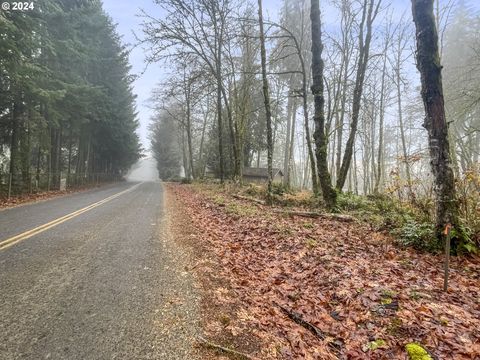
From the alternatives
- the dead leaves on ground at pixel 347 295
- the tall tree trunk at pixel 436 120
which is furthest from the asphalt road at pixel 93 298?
the tall tree trunk at pixel 436 120

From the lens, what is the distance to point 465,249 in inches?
210

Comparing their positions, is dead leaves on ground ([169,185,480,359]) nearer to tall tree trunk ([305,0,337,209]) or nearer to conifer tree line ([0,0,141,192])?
tall tree trunk ([305,0,337,209])

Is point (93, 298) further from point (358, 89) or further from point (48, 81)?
point (48, 81)

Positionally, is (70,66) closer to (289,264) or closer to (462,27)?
(289,264)

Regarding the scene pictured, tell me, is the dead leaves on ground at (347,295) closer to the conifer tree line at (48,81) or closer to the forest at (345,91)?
→ the forest at (345,91)

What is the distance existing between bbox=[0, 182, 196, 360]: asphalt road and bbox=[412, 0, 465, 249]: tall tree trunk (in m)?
4.99

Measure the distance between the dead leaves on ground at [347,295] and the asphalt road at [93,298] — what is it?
926mm

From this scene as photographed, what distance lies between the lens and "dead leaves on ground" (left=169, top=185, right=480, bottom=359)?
319 centimetres

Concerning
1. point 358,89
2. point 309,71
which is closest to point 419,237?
point 358,89

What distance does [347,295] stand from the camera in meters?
4.11

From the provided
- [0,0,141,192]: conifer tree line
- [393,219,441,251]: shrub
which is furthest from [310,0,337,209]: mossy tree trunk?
[0,0,141,192]: conifer tree line

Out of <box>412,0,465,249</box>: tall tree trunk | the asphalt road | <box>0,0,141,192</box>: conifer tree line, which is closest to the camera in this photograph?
the asphalt road

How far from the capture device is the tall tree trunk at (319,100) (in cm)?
951

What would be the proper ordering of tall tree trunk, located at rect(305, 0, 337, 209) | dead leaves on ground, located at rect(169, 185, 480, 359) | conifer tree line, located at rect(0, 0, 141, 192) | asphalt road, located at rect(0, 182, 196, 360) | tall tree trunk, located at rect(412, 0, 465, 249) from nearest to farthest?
asphalt road, located at rect(0, 182, 196, 360), dead leaves on ground, located at rect(169, 185, 480, 359), tall tree trunk, located at rect(412, 0, 465, 249), tall tree trunk, located at rect(305, 0, 337, 209), conifer tree line, located at rect(0, 0, 141, 192)
